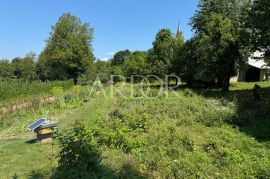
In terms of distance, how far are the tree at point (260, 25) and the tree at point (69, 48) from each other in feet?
102

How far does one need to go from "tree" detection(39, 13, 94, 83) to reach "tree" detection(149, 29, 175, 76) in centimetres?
1475

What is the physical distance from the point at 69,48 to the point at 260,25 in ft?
111

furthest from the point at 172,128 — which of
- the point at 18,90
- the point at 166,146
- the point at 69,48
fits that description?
the point at 69,48

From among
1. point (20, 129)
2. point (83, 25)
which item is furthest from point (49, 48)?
point (20, 129)

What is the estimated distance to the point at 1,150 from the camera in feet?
25.4

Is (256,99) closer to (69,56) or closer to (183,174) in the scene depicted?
(183,174)

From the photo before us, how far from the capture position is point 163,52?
3272 cm

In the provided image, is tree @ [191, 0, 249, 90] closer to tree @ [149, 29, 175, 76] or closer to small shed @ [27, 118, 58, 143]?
tree @ [149, 29, 175, 76]

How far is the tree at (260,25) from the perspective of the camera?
16.7 metres

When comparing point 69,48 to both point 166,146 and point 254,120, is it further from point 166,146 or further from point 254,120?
point 166,146

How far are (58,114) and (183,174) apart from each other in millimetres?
9487

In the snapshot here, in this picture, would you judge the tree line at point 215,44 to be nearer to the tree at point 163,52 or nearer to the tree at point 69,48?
the tree at point 163,52

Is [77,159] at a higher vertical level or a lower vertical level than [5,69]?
lower

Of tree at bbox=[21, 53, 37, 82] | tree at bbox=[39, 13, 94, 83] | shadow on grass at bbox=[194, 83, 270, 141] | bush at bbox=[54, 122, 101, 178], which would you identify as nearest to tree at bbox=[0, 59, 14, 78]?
tree at bbox=[21, 53, 37, 82]
